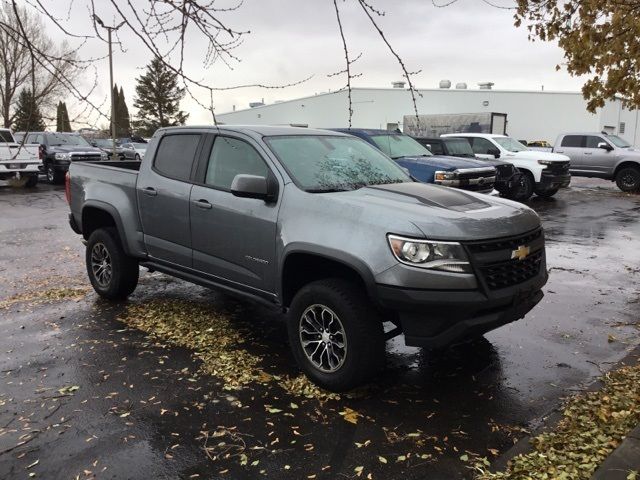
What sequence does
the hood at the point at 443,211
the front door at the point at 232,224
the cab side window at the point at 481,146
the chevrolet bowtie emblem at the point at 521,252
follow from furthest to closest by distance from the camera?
the cab side window at the point at 481,146 → the front door at the point at 232,224 → the chevrolet bowtie emblem at the point at 521,252 → the hood at the point at 443,211

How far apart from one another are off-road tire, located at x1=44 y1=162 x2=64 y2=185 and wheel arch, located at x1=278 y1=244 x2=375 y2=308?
19.4 metres

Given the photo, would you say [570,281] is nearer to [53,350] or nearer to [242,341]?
[242,341]

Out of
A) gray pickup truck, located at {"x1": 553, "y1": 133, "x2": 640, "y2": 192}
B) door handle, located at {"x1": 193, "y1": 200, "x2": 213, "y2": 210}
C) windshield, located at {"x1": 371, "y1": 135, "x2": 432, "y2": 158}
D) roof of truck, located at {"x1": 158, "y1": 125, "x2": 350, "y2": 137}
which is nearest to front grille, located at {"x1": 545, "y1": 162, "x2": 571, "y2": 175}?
gray pickup truck, located at {"x1": 553, "y1": 133, "x2": 640, "y2": 192}

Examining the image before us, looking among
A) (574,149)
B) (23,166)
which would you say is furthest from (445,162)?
(23,166)

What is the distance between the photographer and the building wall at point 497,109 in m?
35.6

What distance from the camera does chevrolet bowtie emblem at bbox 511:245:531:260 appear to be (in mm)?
3889

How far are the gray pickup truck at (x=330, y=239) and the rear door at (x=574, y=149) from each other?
55.0 feet

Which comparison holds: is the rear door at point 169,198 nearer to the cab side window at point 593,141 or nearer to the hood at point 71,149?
the hood at point 71,149

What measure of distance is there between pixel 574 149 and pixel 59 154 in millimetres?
19115

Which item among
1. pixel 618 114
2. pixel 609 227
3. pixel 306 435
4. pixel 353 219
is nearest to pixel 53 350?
pixel 306 435

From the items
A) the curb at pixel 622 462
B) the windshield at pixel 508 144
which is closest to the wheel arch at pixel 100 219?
the curb at pixel 622 462

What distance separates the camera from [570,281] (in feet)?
24.1

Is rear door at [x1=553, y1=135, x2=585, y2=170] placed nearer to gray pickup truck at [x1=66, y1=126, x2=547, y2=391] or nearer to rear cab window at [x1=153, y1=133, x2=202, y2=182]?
gray pickup truck at [x1=66, y1=126, x2=547, y2=391]

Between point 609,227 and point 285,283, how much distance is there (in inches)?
396
